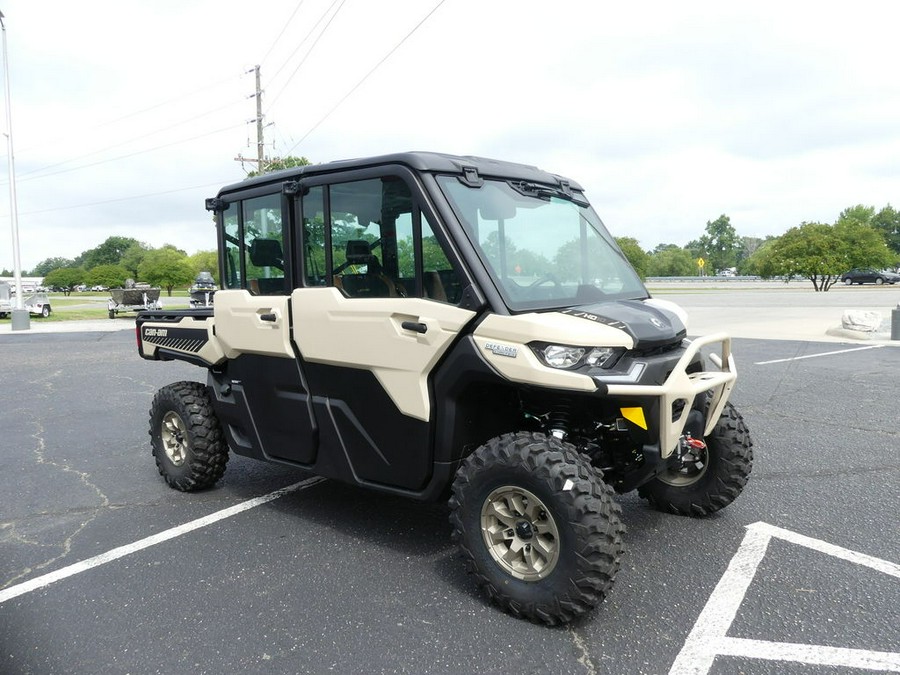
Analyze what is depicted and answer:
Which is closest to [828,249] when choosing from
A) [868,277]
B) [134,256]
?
[868,277]

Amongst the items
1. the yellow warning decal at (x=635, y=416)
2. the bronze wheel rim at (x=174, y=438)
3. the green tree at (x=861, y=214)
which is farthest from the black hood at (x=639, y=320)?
the green tree at (x=861, y=214)

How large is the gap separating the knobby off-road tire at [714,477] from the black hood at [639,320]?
0.82 m

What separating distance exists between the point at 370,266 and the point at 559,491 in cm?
151

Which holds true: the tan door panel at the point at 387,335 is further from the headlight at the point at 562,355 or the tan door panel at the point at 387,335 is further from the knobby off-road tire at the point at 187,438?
the knobby off-road tire at the point at 187,438

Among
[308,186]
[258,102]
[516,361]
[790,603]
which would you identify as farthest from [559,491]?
[258,102]

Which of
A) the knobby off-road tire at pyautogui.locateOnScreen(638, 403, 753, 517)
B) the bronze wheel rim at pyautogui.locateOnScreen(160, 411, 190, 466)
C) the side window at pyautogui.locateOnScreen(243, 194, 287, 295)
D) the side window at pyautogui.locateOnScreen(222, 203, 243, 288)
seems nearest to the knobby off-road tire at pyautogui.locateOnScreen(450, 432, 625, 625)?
the knobby off-road tire at pyautogui.locateOnScreen(638, 403, 753, 517)

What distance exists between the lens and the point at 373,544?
3.74m

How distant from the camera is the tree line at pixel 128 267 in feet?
225

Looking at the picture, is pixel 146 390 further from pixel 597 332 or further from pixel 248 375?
pixel 597 332

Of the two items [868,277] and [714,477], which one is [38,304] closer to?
[714,477]

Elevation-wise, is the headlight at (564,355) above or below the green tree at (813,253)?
below

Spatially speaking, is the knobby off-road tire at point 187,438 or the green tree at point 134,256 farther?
the green tree at point 134,256

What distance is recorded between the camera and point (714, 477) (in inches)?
154

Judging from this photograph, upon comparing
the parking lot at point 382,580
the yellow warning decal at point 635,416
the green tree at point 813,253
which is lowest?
the parking lot at point 382,580
